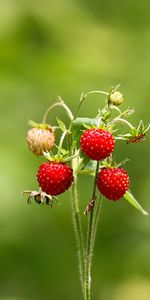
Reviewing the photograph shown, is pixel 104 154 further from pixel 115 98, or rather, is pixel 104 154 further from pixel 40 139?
pixel 40 139

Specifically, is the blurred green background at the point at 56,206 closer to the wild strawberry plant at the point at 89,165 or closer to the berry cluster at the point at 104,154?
the wild strawberry plant at the point at 89,165

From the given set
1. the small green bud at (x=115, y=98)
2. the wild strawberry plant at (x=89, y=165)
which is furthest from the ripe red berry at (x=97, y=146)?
the small green bud at (x=115, y=98)

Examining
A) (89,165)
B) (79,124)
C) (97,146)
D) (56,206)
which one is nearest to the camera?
(97,146)

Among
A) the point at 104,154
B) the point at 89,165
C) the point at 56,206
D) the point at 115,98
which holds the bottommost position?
the point at 56,206

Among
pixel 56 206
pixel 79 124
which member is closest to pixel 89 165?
pixel 79 124

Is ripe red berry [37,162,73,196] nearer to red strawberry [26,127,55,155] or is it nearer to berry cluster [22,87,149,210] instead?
berry cluster [22,87,149,210]

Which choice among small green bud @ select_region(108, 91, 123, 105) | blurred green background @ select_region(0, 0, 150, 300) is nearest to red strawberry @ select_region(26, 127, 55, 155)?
small green bud @ select_region(108, 91, 123, 105)

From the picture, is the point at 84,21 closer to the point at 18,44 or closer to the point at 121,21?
the point at 121,21
